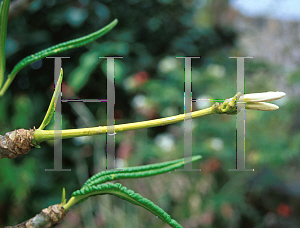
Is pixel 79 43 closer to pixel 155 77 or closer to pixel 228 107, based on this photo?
pixel 228 107

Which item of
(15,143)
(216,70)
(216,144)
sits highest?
(216,70)

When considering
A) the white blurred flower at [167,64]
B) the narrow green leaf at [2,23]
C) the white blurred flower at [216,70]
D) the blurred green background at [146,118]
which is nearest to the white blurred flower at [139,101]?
the blurred green background at [146,118]

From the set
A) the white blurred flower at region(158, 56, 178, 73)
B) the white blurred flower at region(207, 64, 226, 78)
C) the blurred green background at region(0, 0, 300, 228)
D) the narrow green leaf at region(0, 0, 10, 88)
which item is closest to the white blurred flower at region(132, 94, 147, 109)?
the blurred green background at region(0, 0, 300, 228)

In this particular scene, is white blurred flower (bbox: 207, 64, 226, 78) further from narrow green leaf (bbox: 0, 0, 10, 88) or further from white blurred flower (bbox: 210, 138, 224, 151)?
narrow green leaf (bbox: 0, 0, 10, 88)

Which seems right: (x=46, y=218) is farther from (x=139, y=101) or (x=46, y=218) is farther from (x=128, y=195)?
(x=139, y=101)

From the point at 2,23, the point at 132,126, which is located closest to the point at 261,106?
the point at 132,126

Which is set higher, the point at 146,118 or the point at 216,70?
the point at 216,70
